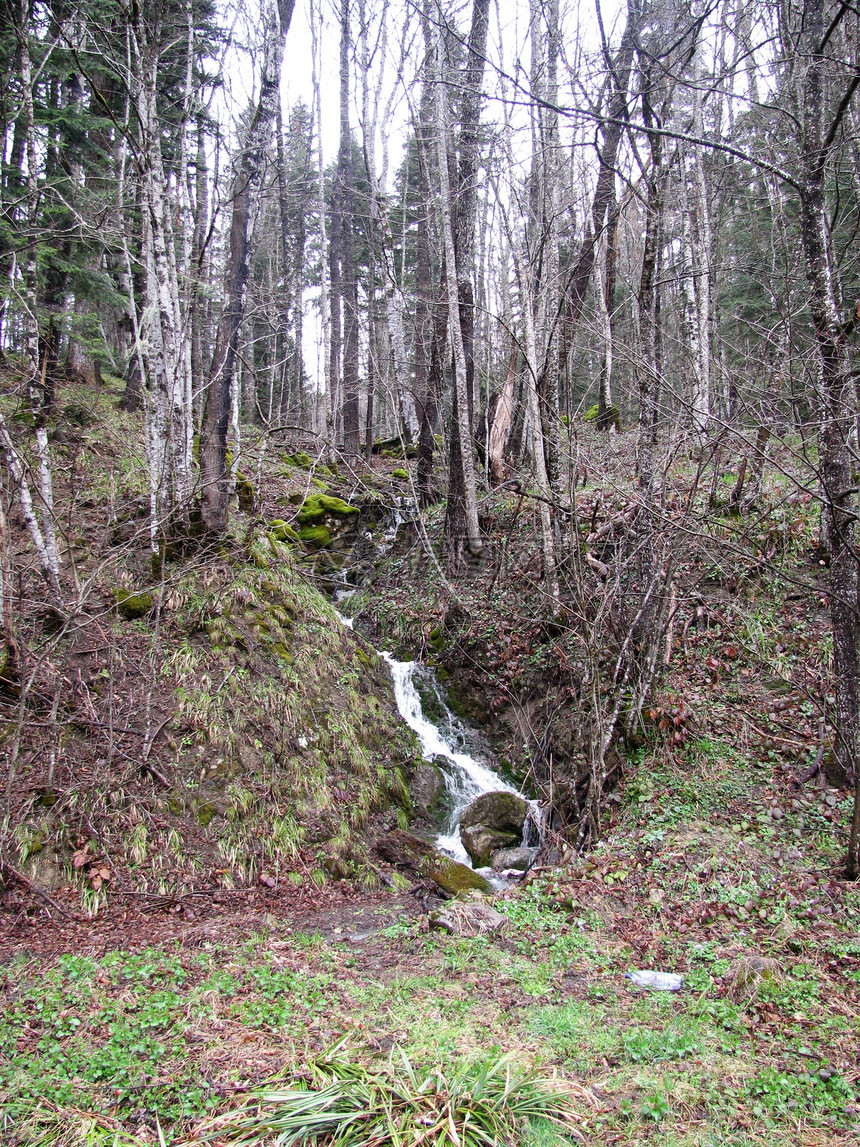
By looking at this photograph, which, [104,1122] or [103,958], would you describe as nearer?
[104,1122]

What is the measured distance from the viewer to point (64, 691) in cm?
530

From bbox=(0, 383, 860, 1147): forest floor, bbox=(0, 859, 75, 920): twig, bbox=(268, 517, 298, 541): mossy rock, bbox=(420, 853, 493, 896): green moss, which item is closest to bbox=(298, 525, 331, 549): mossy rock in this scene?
bbox=(268, 517, 298, 541): mossy rock

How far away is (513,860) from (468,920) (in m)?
1.79

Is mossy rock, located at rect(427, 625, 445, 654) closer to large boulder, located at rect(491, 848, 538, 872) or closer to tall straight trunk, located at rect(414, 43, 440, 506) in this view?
tall straight trunk, located at rect(414, 43, 440, 506)

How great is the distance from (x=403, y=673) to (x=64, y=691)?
4927 mm

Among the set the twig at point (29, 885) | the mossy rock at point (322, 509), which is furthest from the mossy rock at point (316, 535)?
the twig at point (29, 885)

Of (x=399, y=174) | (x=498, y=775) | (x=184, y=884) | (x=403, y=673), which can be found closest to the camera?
(x=184, y=884)

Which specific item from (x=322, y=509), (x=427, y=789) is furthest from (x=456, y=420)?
(x=427, y=789)

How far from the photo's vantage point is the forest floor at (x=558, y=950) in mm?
2789

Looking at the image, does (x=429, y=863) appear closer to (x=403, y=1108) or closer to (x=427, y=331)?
(x=403, y=1108)

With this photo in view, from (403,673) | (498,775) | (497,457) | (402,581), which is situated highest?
(497,457)

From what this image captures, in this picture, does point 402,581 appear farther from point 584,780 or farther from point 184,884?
point 184,884

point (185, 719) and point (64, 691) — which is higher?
point (64, 691)

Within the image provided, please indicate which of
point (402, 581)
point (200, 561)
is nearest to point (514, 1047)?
point (200, 561)
